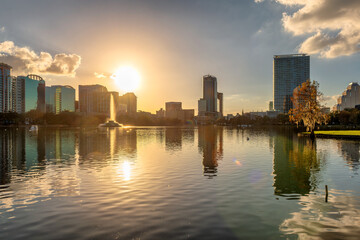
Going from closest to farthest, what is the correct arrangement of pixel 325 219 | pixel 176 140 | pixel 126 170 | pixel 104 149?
1. pixel 325 219
2. pixel 126 170
3. pixel 104 149
4. pixel 176 140

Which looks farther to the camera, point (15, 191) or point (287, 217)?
point (15, 191)

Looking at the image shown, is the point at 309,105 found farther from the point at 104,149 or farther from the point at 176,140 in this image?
the point at 104,149

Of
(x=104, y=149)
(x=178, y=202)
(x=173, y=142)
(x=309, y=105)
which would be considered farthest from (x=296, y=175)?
(x=309, y=105)

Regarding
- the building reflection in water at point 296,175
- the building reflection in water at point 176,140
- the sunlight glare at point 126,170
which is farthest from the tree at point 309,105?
the sunlight glare at point 126,170

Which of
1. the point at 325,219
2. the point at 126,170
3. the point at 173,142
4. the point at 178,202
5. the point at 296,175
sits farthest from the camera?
the point at 173,142

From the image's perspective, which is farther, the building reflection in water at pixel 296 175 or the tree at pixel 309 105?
the tree at pixel 309 105

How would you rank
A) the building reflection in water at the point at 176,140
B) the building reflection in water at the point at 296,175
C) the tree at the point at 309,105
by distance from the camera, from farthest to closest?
the tree at the point at 309,105
the building reflection in water at the point at 176,140
the building reflection in water at the point at 296,175

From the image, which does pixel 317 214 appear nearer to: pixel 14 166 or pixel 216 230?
pixel 216 230

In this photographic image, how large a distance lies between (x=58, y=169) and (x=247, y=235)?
22.1 metres

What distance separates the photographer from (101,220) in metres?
13.6

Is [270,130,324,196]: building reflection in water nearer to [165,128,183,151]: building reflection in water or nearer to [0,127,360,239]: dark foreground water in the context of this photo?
[0,127,360,239]: dark foreground water

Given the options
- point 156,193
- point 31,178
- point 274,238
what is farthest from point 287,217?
point 31,178

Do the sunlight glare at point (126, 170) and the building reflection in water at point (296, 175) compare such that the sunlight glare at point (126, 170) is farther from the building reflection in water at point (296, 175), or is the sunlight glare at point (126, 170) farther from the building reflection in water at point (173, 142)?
the building reflection in water at point (173, 142)

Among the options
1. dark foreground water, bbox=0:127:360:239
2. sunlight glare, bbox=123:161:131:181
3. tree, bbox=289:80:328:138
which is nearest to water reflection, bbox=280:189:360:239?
dark foreground water, bbox=0:127:360:239
